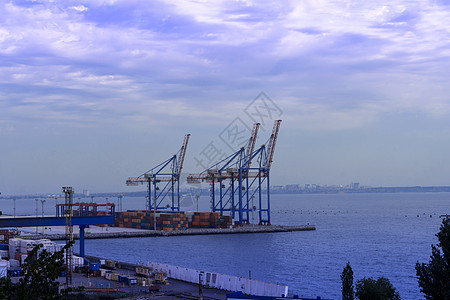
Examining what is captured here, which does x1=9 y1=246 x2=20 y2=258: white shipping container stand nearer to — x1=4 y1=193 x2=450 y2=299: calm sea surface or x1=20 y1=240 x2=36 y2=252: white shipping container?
x1=20 y1=240 x2=36 y2=252: white shipping container

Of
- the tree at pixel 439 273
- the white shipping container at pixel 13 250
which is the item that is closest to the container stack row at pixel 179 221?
the white shipping container at pixel 13 250

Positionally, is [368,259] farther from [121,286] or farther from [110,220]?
[121,286]

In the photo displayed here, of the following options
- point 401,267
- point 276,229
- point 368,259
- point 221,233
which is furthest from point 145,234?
point 401,267

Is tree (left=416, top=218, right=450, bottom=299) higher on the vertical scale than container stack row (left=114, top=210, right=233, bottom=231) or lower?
higher

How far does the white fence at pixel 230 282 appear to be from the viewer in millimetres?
36531

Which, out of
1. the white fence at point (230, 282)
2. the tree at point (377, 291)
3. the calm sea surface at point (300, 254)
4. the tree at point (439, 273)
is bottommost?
the calm sea surface at point (300, 254)

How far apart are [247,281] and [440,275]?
14936 millimetres

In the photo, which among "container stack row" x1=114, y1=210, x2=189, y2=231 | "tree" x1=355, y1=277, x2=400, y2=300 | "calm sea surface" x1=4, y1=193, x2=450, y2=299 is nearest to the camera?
"tree" x1=355, y1=277, x2=400, y2=300

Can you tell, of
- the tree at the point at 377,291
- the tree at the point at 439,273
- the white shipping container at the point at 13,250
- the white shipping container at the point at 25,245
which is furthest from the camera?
the white shipping container at the point at 13,250

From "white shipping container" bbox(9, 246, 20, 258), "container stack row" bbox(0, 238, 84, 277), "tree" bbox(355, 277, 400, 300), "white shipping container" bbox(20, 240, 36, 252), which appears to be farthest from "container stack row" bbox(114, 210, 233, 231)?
"tree" bbox(355, 277, 400, 300)

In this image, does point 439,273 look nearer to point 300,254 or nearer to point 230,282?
point 230,282

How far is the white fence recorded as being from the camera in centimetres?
3653

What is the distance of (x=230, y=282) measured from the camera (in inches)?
1630

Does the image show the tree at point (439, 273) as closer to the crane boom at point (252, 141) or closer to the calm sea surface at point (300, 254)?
the calm sea surface at point (300, 254)
